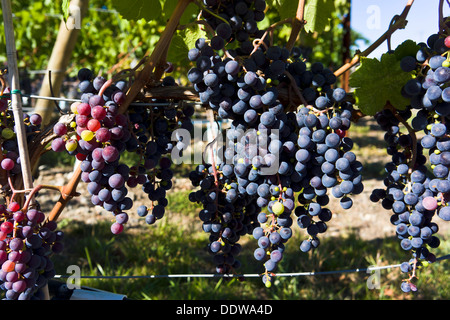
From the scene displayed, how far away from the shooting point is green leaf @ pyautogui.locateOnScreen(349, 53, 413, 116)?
0.86 meters

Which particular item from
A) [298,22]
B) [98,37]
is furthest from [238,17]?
[98,37]

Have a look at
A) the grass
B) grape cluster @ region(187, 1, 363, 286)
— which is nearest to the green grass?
the grass

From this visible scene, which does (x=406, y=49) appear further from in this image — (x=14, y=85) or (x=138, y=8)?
(x=14, y=85)

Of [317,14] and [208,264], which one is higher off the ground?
[317,14]

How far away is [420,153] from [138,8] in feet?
2.64

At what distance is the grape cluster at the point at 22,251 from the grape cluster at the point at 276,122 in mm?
448

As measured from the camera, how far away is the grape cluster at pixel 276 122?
78 cm

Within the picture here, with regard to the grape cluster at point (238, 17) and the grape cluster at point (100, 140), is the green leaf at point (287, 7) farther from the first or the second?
the grape cluster at point (100, 140)

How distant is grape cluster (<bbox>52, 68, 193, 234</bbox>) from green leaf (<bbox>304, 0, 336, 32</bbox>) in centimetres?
44

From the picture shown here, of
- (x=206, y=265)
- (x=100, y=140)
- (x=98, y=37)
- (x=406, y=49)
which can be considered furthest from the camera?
(x=98, y=37)

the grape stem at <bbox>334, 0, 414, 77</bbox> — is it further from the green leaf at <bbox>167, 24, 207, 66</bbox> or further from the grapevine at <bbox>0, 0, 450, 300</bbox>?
the green leaf at <bbox>167, 24, 207, 66</bbox>

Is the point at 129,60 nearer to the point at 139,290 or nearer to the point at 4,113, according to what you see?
the point at 139,290

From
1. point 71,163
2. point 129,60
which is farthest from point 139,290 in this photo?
point 129,60

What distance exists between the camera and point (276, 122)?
79cm
